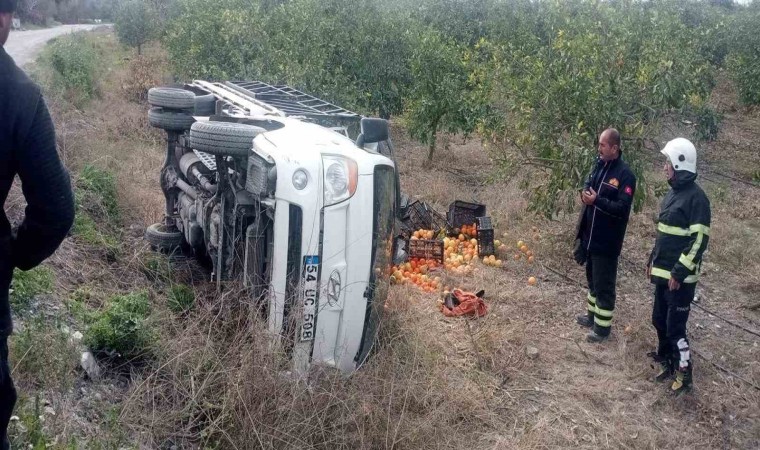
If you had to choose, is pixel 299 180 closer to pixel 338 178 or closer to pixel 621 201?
pixel 338 178

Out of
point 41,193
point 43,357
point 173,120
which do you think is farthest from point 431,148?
point 41,193

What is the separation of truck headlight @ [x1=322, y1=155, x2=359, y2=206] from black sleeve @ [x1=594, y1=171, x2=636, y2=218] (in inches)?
108

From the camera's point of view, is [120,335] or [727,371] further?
[727,371]

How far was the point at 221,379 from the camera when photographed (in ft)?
13.6

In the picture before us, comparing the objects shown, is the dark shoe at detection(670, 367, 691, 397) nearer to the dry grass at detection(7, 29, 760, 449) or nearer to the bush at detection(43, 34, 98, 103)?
the dry grass at detection(7, 29, 760, 449)

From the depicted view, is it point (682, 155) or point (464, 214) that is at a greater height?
point (682, 155)

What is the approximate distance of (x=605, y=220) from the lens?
643 cm

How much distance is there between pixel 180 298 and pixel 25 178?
11.9 feet

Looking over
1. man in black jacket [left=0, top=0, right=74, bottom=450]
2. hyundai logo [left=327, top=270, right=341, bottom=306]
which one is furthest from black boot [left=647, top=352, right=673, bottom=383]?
man in black jacket [left=0, top=0, right=74, bottom=450]

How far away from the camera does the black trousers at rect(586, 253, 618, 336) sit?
21.4ft

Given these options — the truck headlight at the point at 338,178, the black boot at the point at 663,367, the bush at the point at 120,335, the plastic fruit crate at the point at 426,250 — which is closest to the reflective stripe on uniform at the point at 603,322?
the black boot at the point at 663,367

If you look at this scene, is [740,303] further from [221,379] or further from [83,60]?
[83,60]

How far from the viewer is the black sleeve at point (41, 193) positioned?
2205mm

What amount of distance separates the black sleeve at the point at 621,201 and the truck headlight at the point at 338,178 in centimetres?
274
